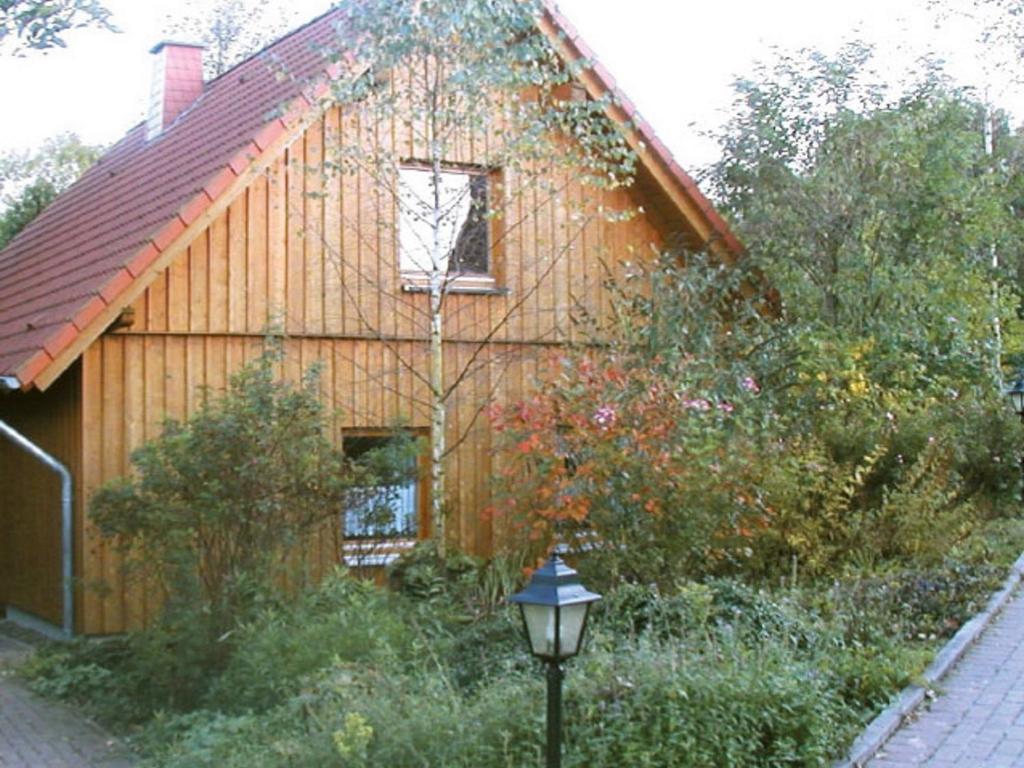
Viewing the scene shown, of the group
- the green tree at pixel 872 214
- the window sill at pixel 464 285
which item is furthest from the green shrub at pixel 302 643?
the green tree at pixel 872 214

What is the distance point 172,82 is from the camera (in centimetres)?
1762

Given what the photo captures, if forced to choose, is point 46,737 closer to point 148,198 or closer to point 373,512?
point 373,512

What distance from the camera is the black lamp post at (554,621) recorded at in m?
5.79

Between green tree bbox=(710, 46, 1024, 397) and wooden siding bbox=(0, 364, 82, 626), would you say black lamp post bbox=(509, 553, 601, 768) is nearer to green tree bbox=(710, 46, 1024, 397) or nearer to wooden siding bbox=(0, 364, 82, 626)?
wooden siding bbox=(0, 364, 82, 626)

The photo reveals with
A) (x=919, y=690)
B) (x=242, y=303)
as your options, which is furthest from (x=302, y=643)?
(x=242, y=303)

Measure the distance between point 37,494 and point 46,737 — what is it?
5121mm

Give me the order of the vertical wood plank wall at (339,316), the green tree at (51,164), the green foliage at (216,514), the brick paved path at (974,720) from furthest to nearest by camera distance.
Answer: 1. the green tree at (51,164)
2. the vertical wood plank wall at (339,316)
3. the green foliage at (216,514)
4. the brick paved path at (974,720)

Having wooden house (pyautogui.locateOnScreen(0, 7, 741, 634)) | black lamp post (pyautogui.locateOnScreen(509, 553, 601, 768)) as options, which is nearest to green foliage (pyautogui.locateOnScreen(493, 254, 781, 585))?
wooden house (pyautogui.locateOnScreen(0, 7, 741, 634))

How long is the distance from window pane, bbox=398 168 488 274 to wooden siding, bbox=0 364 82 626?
139 inches

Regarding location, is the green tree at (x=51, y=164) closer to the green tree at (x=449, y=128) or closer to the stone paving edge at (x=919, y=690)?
the green tree at (x=449, y=128)

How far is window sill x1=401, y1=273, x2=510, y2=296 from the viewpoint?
45.4 ft

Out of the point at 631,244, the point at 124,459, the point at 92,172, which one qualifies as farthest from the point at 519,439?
the point at 92,172

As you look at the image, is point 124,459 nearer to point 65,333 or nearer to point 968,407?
point 65,333

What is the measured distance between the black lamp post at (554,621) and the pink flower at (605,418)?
445 cm
